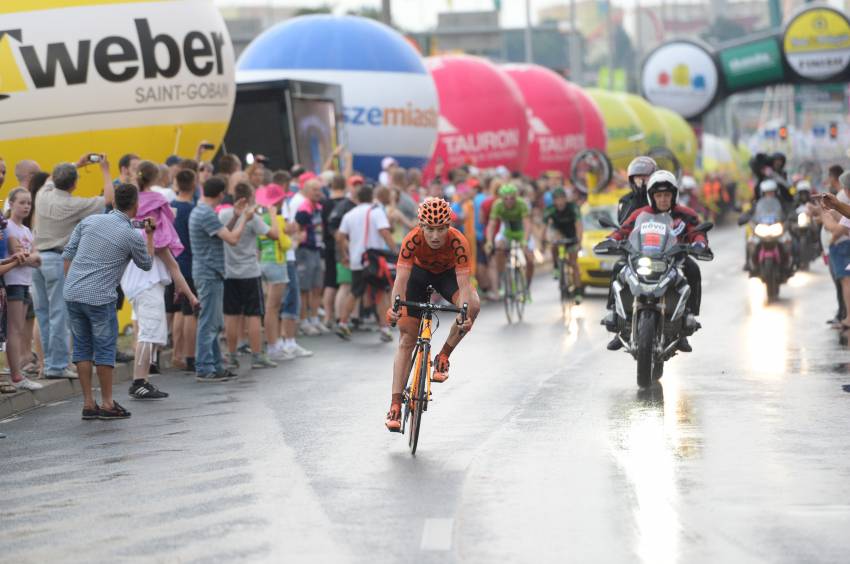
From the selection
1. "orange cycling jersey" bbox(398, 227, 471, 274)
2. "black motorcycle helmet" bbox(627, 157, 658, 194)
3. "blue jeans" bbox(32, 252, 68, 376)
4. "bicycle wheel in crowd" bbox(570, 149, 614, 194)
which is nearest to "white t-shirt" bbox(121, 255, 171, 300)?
"blue jeans" bbox(32, 252, 68, 376)

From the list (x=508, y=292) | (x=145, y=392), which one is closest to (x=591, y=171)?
(x=508, y=292)

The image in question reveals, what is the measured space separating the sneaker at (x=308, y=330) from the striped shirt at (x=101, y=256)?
7.84 m

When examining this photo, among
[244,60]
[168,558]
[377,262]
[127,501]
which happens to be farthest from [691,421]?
[244,60]

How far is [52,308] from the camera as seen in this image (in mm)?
14570

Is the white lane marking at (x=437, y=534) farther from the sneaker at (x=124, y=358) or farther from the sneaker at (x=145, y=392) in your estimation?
the sneaker at (x=124, y=358)

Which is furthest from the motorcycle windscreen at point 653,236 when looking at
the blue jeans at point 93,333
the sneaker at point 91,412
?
the sneaker at point 91,412

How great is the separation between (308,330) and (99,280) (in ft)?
26.3

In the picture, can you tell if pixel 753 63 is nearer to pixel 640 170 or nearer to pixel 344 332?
pixel 344 332

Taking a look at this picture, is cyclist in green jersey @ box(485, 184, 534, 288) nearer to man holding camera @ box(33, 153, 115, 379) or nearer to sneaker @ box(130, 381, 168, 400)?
man holding camera @ box(33, 153, 115, 379)

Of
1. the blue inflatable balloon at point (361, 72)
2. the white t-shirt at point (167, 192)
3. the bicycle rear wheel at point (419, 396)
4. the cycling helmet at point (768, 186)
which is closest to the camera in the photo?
the bicycle rear wheel at point (419, 396)

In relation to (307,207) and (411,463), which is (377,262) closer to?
(307,207)

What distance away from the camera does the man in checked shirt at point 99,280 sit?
12.6m

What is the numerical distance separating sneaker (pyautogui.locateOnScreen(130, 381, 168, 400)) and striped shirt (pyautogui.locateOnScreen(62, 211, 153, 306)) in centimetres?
163

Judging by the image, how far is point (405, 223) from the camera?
2078cm
